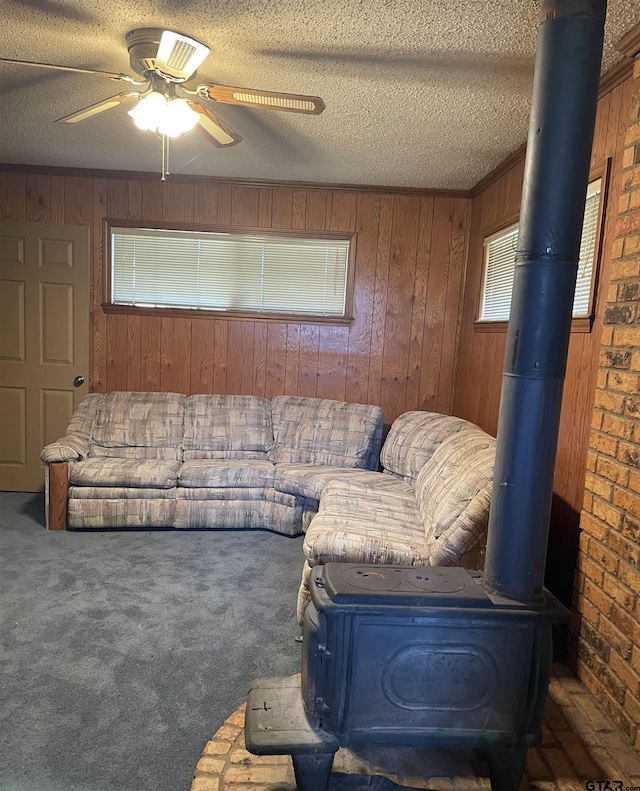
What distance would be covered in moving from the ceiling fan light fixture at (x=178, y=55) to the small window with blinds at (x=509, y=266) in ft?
4.88

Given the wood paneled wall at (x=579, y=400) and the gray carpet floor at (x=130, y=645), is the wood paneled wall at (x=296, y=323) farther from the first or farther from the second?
the wood paneled wall at (x=579, y=400)

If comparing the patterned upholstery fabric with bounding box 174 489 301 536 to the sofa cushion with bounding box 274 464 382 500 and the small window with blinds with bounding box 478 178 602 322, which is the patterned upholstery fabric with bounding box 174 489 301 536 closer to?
the sofa cushion with bounding box 274 464 382 500

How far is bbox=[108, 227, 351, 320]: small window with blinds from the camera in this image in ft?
13.6

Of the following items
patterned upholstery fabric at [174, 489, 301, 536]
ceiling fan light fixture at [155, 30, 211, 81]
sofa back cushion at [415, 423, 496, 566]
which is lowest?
patterned upholstery fabric at [174, 489, 301, 536]

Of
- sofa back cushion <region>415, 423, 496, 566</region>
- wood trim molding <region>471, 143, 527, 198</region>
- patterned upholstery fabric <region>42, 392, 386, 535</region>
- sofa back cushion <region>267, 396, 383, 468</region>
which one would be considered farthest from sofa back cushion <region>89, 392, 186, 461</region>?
wood trim molding <region>471, 143, 527, 198</region>

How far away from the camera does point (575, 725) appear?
70.6 inches

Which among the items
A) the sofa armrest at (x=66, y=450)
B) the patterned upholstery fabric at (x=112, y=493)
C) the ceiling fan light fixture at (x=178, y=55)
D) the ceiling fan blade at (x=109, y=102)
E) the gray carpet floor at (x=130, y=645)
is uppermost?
the ceiling fan light fixture at (x=178, y=55)

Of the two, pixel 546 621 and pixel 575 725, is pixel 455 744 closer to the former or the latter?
pixel 546 621

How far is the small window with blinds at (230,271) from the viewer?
4.16 metres

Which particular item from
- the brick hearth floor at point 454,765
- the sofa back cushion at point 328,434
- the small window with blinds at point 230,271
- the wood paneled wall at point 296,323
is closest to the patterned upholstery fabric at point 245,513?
the sofa back cushion at point 328,434

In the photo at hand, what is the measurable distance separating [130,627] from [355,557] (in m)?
1.05

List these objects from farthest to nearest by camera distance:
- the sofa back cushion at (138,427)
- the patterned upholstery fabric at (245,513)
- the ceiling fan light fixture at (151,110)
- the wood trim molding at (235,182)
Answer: the wood trim molding at (235,182), the sofa back cushion at (138,427), the patterned upholstery fabric at (245,513), the ceiling fan light fixture at (151,110)

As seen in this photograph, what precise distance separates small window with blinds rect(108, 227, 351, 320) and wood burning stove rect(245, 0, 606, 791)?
277 centimetres

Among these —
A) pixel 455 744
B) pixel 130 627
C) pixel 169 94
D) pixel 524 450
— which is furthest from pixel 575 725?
pixel 169 94
